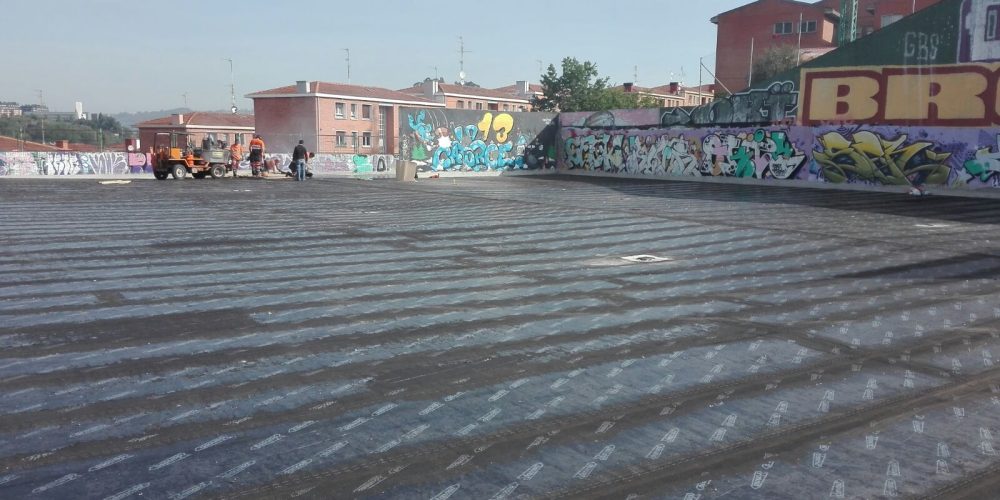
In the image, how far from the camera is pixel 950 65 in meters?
23.2

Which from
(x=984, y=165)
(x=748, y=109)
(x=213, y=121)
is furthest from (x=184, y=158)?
(x=213, y=121)

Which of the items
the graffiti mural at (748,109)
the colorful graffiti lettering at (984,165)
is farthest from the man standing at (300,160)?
the colorful graffiti lettering at (984,165)

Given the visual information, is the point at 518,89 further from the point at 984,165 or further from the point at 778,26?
the point at 984,165

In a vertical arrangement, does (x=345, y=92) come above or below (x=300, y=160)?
above

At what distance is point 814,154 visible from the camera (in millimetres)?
26609

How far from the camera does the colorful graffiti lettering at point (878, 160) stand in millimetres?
23656

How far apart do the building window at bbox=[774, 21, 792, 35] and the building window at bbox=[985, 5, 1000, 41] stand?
3730 centimetres

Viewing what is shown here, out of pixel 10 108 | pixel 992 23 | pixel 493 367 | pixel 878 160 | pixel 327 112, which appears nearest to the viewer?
pixel 493 367

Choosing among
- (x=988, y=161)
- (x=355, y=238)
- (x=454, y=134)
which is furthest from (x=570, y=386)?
(x=454, y=134)

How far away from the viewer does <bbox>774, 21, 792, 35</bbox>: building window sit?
5766cm

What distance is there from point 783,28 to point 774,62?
6700 mm

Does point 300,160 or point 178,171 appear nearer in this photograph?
point 178,171

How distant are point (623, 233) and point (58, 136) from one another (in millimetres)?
90816

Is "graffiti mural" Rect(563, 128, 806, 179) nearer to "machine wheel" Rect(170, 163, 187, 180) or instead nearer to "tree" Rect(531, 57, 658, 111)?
"machine wheel" Rect(170, 163, 187, 180)
